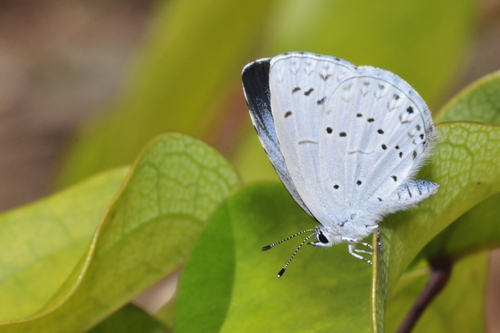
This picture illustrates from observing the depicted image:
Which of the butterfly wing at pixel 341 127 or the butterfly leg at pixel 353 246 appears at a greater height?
the butterfly wing at pixel 341 127

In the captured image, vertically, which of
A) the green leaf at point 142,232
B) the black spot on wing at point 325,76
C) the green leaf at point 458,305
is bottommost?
the green leaf at point 458,305

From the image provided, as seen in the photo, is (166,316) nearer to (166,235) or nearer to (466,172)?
(166,235)

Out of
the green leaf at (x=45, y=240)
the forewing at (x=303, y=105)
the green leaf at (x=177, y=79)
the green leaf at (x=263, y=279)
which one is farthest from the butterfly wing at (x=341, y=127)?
Answer: the green leaf at (x=177, y=79)

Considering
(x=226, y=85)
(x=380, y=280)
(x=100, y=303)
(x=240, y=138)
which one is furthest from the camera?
(x=226, y=85)

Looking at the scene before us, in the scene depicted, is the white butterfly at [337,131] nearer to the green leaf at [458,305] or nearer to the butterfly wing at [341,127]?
the butterfly wing at [341,127]

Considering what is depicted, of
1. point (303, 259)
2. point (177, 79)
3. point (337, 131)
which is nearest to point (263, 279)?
point (303, 259)

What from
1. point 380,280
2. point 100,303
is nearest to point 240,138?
point 100,303
